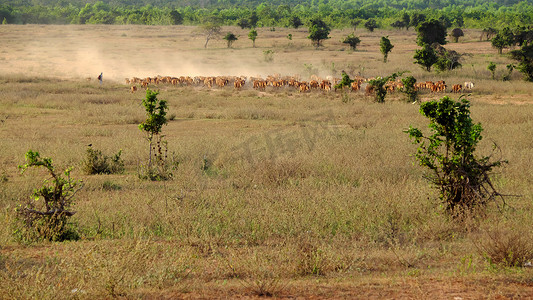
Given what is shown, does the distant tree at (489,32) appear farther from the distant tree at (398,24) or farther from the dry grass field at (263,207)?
the dry grass field at (263,207)

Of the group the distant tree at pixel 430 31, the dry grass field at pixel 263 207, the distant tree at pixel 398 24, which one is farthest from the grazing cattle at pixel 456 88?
the distant tree at pixel 398 24

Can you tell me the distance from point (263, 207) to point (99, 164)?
194 inches

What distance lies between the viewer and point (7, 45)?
54.2 m

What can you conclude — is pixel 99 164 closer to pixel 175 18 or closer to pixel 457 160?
pixel 457 160

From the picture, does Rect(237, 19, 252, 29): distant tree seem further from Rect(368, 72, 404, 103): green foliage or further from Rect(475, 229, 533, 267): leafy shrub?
Rect(475, 229, 533, 267): leafy shrub

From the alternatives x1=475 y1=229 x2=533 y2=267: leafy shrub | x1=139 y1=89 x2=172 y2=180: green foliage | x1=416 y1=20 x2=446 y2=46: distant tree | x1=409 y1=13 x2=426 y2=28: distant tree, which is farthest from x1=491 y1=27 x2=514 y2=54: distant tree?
x1=475 y1=229 x2=533 y2=267: leafy shrub

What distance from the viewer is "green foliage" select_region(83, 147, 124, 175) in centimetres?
1141

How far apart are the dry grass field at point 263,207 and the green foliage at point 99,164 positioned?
311mm

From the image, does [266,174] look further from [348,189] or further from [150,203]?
[150,203]

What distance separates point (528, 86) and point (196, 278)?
24294 millimetres

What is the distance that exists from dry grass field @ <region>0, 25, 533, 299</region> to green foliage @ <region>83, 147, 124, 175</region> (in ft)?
1.02

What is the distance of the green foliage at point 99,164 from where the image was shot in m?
11.4

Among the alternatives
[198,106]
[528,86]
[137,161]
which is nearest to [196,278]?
[137,161]

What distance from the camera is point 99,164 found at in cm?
1148
